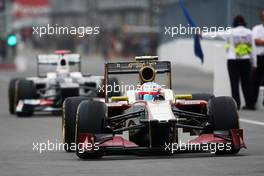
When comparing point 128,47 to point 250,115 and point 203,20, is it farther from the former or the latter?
point 250,115

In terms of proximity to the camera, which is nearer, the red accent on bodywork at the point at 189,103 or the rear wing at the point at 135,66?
the red accent on bodywork at the point at 189,103

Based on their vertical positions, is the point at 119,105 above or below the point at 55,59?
below

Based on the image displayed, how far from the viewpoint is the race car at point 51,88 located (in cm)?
2250

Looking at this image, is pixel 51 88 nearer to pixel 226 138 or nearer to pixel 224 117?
pixel 224 117

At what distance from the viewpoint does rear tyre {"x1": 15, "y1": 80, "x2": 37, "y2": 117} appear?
2245 cm

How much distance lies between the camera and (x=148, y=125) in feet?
44.8

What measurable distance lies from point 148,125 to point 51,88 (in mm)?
9388

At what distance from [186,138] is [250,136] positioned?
321 centimetres

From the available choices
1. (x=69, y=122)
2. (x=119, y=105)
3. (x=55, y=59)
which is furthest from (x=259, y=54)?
(x=69, y=122)

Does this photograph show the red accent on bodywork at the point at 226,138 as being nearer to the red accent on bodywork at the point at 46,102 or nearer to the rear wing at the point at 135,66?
the rear wing at the point at 135,66

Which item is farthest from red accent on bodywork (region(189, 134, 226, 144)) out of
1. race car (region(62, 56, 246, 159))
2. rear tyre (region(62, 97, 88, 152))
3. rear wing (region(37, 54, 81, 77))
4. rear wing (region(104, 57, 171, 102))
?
rear wing (region(37, 54, 81, 77))

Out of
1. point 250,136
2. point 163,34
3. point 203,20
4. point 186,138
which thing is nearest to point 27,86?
point 250,136

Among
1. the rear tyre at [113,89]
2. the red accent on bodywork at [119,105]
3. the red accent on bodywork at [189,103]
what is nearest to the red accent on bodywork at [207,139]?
the red accent on bodywork at [189,103]

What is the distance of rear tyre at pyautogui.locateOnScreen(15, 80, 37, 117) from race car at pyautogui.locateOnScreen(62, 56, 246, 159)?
783 centimetres
